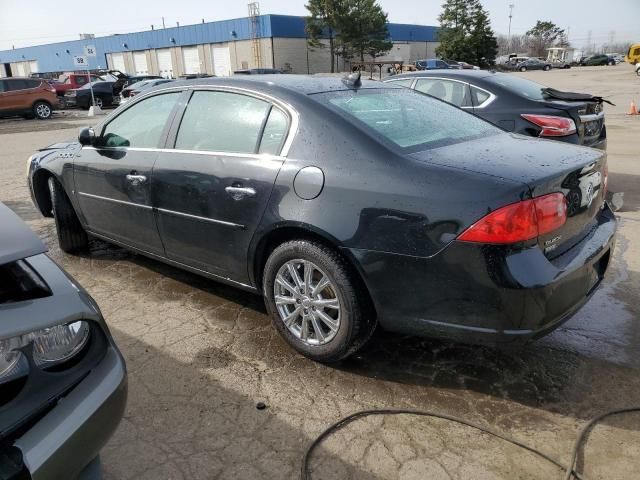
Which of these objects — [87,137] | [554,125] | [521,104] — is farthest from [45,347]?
[521,104]

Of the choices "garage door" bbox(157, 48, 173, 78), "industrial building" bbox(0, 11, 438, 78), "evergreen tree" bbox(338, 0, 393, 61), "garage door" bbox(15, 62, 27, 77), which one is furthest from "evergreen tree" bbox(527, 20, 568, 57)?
"garage door" bbox(15, 62, 27, 77)

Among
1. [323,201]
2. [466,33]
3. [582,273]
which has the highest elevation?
[466,33]

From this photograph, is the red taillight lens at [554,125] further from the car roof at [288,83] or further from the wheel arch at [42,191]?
the wheel arch at [42,191]

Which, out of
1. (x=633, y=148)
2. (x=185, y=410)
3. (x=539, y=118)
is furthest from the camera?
(x=633, y=148)

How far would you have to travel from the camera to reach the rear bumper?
230 cm

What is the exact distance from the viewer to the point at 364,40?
53156 millimetres

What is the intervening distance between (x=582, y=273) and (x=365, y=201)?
1.12 metres

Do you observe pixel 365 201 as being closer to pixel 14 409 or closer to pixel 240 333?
pixel 240 333

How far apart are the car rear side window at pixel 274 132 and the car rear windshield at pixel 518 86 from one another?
426cm

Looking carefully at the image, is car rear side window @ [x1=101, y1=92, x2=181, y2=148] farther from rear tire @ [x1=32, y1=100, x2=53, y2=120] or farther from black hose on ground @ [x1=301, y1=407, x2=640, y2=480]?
rear tire @ [x1=32, y1=100, x2=53, y2=120]

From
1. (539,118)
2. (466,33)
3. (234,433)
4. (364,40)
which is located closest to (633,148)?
(539,118)

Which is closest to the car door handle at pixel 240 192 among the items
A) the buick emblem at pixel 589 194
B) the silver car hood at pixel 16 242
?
the silver car hood at pixel 16 242

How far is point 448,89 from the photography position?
6.72 metres

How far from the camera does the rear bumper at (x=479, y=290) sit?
7.54 feet
